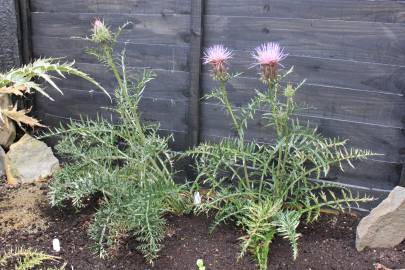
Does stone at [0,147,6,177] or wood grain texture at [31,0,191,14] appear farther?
stone at [0,147,6,177]

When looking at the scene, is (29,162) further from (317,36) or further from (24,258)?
(317,36)

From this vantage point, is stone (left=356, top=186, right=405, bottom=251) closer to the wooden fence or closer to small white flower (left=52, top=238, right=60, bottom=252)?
the wooden fence

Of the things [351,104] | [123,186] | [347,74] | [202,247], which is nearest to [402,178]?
[351,104]

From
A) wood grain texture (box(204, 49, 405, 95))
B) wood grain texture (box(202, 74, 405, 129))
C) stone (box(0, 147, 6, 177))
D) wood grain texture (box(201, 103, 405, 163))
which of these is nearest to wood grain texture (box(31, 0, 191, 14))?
wood grain texture (box(204, 49, 405, 95))

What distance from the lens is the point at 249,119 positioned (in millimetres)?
3074

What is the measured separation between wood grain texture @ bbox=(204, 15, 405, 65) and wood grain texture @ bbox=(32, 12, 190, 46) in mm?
203

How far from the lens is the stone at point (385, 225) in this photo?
2.51 meters

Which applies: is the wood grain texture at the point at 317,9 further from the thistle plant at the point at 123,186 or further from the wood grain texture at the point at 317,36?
the thistle plant at the point at 123,186

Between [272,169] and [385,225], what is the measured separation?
0.66 metres

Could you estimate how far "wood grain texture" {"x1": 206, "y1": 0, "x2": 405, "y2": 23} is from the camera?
102 inches

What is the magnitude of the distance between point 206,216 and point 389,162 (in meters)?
1.13

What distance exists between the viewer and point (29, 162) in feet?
11.8

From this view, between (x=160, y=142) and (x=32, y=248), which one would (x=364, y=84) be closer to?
(x=160, y=142)

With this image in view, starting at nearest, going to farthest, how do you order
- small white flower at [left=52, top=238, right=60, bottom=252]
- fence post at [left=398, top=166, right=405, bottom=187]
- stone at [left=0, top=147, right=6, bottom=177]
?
small white flower at [left=52, top=238, right=60, bottom=252], fence post at [left=398, top=166, right=405, bottom=187], stone at [left=0, top=147, right=6, bottom=177]
